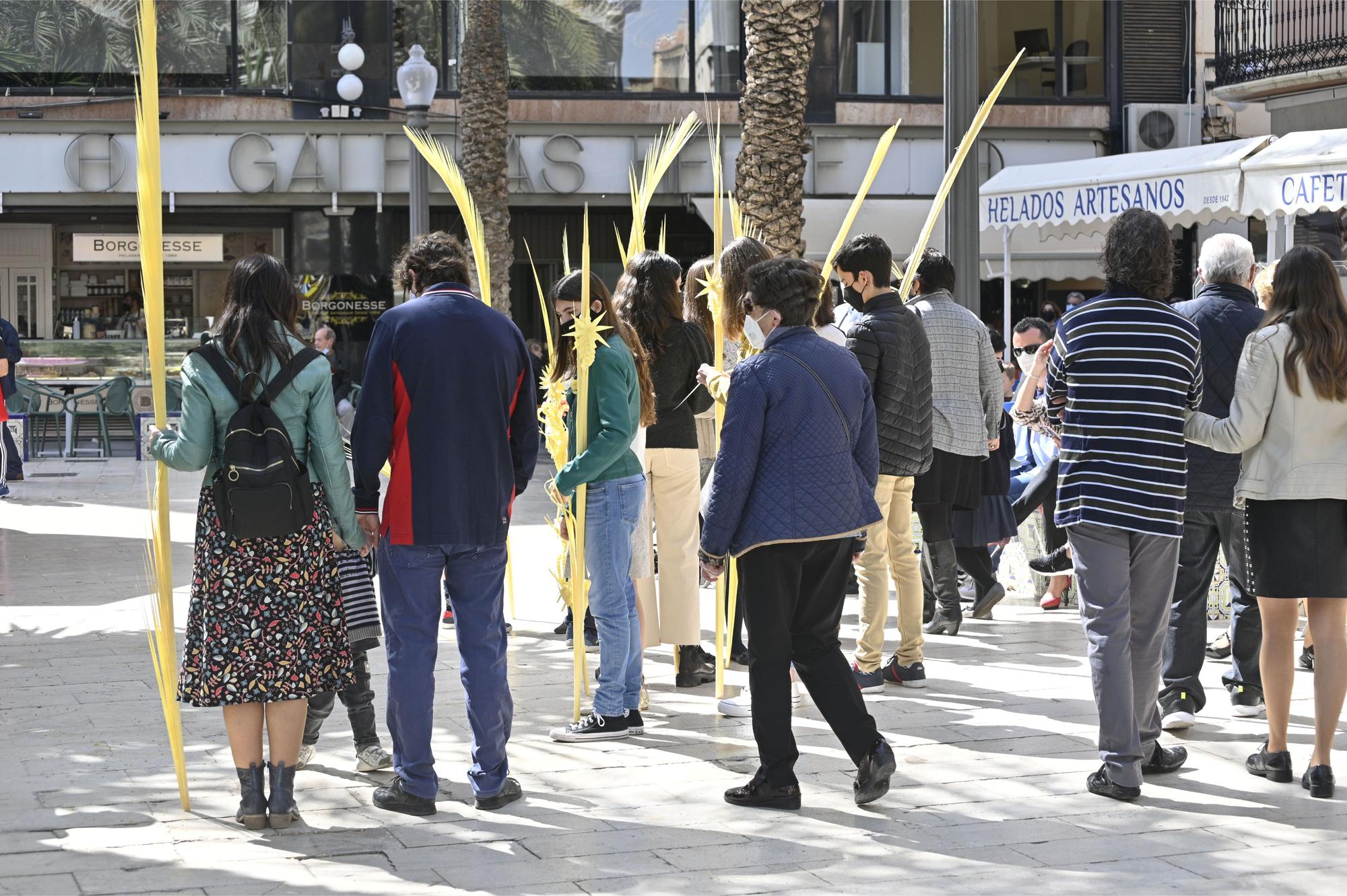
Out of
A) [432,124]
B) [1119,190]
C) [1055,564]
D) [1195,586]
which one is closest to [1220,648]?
[1055,564]

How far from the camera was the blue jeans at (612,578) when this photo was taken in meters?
6.24

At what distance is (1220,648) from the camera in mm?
7809

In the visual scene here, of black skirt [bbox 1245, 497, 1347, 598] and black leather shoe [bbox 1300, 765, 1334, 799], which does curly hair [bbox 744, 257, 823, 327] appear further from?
black leather shoe [bbox 1300, 765, 1334, 799]

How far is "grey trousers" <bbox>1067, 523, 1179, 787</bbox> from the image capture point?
208 inches

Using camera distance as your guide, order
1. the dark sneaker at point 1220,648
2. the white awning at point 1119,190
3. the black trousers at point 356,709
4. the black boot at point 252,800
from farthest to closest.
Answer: the white awning at point 1119,190
the dark sneaker at point 1220,648
the black trousers at point 356,709
the black boot at point 252,800

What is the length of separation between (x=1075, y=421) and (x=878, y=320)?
1452 millimetres

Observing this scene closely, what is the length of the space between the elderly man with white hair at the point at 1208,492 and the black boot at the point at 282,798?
330 cm

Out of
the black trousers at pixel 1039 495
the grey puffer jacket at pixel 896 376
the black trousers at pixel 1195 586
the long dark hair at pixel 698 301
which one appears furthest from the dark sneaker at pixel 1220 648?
the long dark hair at pixel 698 301

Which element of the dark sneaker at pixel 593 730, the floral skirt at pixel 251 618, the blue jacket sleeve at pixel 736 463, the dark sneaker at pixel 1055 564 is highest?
the blue jacket sleeve at pixel 736 463

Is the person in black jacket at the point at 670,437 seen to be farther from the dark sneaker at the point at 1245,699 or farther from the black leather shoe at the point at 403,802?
the dark sneaker at the point at 1245,699

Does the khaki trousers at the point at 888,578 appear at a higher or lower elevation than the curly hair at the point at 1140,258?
lower

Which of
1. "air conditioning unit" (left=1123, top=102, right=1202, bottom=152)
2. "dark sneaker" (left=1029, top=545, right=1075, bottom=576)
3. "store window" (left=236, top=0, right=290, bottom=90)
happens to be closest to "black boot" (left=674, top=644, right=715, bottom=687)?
"dark sneaker" (left=1029, top=545, right=1075, bottom=576)

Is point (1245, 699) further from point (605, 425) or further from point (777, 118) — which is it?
point (777, 118)

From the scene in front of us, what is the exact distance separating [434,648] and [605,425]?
1.19 meters
